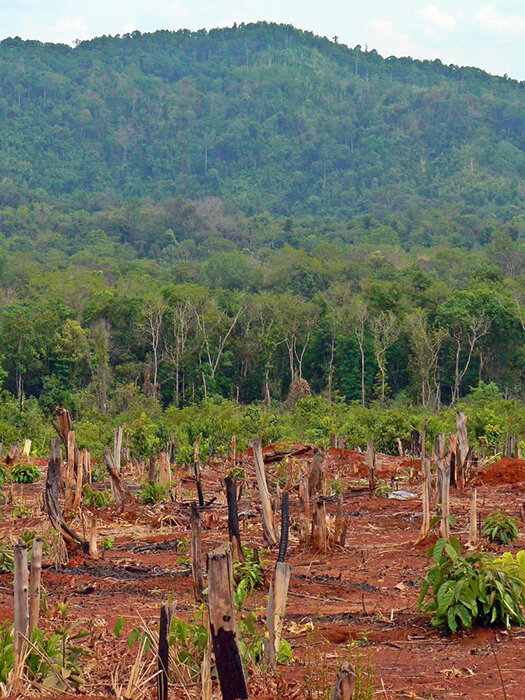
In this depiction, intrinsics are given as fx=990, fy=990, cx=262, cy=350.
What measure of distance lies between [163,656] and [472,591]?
2.33 metres

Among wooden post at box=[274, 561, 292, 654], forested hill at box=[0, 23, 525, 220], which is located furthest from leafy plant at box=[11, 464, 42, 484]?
forested hill at box=[0, 23, 525, 220]

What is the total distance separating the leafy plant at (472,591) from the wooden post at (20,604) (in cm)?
265

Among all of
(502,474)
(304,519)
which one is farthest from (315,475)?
(502,474)

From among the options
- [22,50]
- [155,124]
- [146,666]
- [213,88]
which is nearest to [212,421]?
[146,666]

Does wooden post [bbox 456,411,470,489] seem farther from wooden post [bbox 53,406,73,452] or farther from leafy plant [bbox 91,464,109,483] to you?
leafy plant [bbox 91,464,109,483]

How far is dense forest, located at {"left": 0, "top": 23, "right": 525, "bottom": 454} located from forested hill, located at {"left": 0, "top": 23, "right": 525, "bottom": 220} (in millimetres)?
377

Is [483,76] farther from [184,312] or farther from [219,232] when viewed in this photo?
[184,312]

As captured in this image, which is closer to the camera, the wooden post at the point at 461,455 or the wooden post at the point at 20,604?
the wooden post at the point at 20,604

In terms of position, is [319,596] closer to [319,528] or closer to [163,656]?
[319,528]

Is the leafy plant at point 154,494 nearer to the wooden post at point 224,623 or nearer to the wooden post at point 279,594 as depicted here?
the wooden post at point 279,594

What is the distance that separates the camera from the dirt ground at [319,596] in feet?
18.5

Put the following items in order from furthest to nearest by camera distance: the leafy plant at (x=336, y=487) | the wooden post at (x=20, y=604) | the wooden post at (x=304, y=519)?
the leafy plant at (x=336, y=487) < the wooden post at (x=304, y=519) < the wooden post at (x=20, y=604)

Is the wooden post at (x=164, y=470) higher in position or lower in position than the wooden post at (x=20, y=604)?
lower

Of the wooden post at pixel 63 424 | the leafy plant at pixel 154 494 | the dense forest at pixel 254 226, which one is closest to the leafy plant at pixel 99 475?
the leafy plant at pixel 154 494
